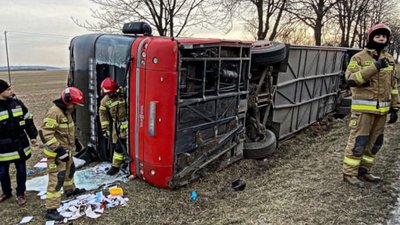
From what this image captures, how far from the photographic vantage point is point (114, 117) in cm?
523

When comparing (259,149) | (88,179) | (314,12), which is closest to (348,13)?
(314,12)

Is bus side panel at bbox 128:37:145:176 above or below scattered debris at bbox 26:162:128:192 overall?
above

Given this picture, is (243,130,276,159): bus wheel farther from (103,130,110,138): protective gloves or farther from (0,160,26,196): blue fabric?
(0,160,26,196): blue fabric

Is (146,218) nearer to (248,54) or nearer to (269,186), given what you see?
(269,186)

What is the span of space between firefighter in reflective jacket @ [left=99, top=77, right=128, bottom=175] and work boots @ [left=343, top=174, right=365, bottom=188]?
312 centimetres

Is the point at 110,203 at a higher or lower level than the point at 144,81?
lower

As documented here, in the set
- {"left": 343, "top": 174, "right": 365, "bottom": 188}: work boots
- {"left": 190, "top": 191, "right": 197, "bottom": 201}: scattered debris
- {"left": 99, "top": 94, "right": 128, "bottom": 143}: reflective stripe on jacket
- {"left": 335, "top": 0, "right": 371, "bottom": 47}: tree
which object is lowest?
{"left": 190, "top": 191, "right": 197, "bottom": 201}: scattered debris

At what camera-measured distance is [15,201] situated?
4539 mm

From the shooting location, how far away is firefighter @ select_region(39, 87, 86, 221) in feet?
13.1

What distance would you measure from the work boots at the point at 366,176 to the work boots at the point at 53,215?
3734mm

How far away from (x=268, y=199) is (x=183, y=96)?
175cm

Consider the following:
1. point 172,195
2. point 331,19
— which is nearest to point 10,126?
point 172,195

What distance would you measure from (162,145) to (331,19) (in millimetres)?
20476

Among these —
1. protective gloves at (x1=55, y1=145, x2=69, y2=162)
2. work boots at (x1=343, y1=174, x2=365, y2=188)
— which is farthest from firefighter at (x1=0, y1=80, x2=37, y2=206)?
work boots at (x1=343, y1=174, x2=365, y2=188)
